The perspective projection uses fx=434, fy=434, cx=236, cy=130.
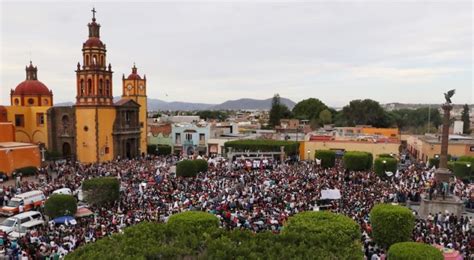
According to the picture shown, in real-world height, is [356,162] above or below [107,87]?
below

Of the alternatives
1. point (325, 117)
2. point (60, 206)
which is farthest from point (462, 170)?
point (325, 117)

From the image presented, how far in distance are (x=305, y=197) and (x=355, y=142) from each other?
857 inches

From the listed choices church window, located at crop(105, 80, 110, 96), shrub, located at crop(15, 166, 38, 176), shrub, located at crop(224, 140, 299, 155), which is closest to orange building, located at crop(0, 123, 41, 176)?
shrub, located at crop(15, 166, 38, 176)

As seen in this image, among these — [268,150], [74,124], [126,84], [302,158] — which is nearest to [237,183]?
[268,150]

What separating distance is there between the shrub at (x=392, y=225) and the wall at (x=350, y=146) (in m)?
26.8

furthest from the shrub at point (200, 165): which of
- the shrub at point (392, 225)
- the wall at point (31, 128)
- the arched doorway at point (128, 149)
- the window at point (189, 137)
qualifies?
the wall at point (31, 128)

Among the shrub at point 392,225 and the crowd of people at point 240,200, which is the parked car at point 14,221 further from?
the shrub at point 392,225

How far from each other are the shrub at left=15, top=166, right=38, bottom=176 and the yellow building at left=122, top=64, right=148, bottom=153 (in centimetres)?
1451

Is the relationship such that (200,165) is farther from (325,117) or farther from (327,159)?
(325,117)

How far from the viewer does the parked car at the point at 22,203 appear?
Result: 21375 mm

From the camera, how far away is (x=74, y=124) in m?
42.4

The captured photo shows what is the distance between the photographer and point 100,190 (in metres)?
21.8

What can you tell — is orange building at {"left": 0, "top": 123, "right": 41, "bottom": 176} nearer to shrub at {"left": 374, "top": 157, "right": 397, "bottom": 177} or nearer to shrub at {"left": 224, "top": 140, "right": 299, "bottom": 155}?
shrub at {"left": 224, "top": 140, "right": 299, "bottom": 155}

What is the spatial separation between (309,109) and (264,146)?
44.7 meters
